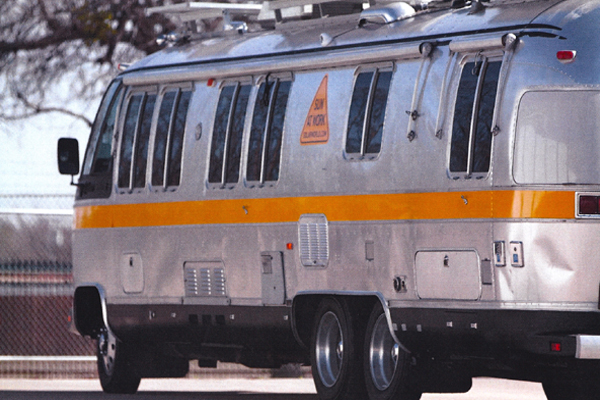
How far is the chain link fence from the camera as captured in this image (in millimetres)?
21516

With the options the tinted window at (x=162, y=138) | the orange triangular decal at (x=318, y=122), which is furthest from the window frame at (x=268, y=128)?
the tinted window at (x=162, y=138)

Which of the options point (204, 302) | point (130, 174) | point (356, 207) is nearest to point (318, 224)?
point (356, 207)

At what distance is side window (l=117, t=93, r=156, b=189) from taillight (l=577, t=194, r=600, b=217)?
5896 millimetres

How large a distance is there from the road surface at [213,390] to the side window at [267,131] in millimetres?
2970

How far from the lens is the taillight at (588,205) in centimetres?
1284

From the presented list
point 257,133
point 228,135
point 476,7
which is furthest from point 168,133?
point 476,7

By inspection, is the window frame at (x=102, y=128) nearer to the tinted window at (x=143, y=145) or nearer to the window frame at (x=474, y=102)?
the tinted window at (x=143, y=145)

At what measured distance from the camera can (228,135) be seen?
16422 mm

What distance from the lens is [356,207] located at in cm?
1470

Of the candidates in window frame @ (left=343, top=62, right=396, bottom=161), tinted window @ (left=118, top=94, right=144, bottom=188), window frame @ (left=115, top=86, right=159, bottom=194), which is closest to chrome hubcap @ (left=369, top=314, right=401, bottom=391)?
window frame @ (left=343, top=62, right=396, bottom=161)

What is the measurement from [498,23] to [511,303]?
7.01 feet

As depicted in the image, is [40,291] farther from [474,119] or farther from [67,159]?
[474,119]

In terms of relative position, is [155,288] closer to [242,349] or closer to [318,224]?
[242,349]

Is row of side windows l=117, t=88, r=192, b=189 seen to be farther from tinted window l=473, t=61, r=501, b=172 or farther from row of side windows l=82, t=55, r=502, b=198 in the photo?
tinted window l=473, t=61, r=501, b=172
